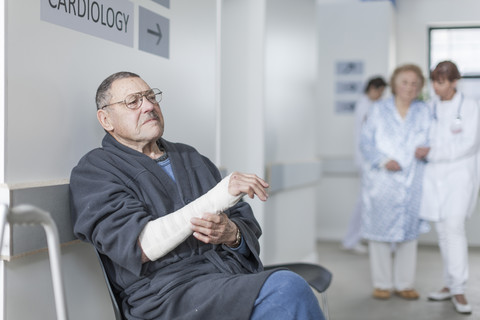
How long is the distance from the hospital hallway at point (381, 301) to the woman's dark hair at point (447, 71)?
1.51m

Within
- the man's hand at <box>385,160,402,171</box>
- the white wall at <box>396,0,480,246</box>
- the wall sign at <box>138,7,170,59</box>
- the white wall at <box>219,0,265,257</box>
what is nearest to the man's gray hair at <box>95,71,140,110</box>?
the wall sign at <box>138,7,170,59</box>

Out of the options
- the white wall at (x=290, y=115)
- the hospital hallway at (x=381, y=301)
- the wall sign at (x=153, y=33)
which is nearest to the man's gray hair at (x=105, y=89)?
the wall sign at (x=153, y=33)

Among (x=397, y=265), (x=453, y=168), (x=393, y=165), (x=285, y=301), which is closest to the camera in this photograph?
(x=285, y=301)

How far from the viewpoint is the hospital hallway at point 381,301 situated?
3713 millimetres

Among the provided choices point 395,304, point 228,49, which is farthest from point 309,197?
point 228,49

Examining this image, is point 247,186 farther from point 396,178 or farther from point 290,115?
point 290,115

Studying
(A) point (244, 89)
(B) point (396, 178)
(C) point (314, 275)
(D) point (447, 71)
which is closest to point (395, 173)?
(B) point (396, 178)

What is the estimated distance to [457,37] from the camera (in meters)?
4.27

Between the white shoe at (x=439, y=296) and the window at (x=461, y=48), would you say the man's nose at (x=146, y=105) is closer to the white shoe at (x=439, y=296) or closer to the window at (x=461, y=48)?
the window at (x=461, y=48)

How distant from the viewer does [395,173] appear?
4.05 metres

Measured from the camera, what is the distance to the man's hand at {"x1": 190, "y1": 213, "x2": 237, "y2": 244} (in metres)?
1.87

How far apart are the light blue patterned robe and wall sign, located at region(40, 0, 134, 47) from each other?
2266mm

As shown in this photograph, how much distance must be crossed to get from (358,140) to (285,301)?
13.9ft

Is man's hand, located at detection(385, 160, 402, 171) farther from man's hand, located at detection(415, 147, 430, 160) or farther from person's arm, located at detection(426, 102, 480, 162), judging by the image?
person's arm, located at detection(426, 102, 480, 162)
